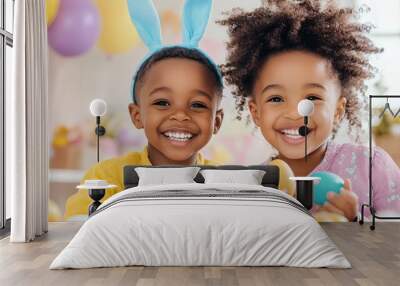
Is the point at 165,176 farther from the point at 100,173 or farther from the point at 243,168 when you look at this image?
the point at 100,173

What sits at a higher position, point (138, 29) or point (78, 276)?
point (138, 29)

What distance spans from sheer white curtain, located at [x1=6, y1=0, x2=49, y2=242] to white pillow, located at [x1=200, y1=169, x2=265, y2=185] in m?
1.84

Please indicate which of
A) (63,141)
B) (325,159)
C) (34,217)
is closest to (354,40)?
(325,159)

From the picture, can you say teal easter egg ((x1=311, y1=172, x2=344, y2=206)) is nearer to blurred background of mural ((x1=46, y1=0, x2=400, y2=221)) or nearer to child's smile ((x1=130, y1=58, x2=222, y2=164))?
blurred background of mural ((x1=46, y1=0, x2=400, y2=221))

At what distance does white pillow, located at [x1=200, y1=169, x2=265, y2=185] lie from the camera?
6711 mm

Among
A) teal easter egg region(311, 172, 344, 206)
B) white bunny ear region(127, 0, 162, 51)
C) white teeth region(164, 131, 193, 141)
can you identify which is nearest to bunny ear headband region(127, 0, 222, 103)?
white bunny ear region(127, 0, 162, 51)

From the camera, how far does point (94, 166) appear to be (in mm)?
7590

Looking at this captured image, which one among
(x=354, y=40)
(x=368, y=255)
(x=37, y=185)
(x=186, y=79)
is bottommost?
(x=368, y=255)

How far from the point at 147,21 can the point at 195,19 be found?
1.98 feet

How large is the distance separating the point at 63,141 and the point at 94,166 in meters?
0.50

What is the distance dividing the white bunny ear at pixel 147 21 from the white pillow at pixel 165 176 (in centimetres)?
164

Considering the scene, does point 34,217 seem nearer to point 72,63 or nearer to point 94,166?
point 94,166

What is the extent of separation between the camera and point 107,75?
7590mm

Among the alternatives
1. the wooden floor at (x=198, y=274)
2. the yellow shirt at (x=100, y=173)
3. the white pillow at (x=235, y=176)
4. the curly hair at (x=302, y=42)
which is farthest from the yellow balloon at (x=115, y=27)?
the wooden floor at (x=198, y=274)
